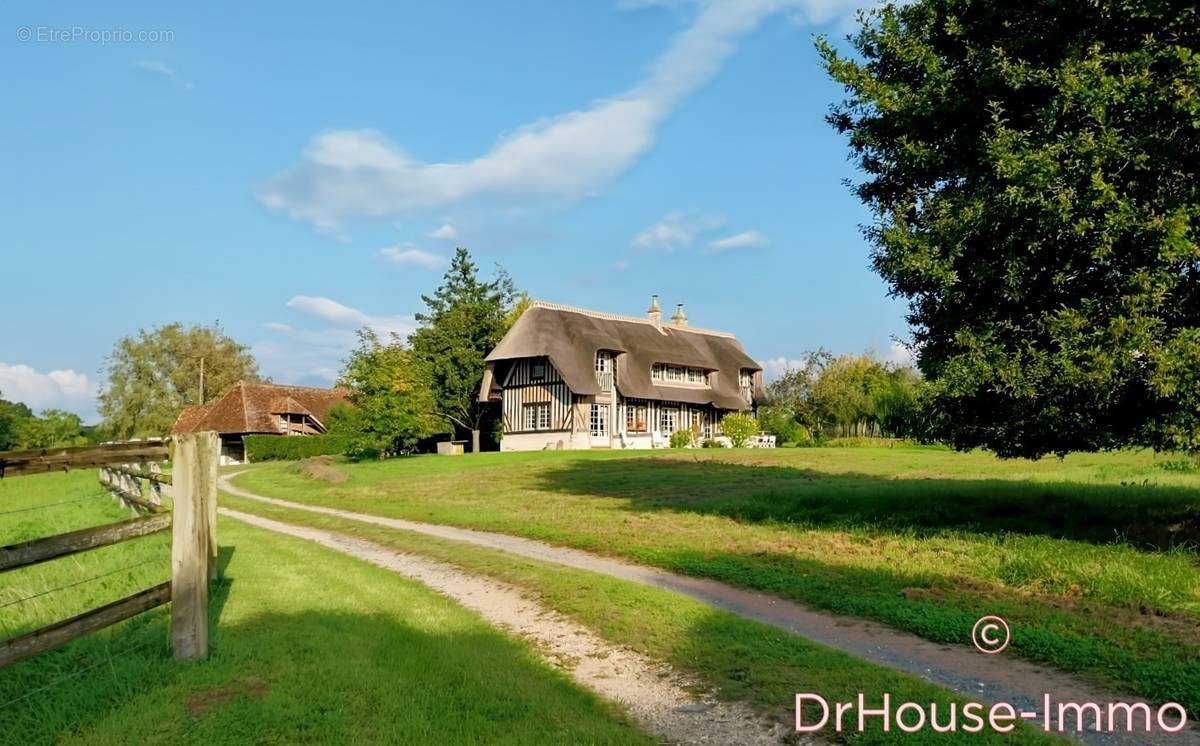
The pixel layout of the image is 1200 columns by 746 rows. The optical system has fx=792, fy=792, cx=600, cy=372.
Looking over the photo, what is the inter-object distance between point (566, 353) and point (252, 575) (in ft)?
121

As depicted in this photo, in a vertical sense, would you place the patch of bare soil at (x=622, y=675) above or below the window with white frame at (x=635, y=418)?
below

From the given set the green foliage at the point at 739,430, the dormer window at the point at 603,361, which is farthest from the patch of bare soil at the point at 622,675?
the green foliage at the point at 739,430

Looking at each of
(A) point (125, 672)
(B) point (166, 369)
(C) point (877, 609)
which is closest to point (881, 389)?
(C) point (877, 609)

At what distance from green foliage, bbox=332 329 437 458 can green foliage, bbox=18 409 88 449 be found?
18715 mm

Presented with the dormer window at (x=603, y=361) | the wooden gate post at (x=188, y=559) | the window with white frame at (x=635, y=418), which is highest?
the dormer window at (x=603, y=361)

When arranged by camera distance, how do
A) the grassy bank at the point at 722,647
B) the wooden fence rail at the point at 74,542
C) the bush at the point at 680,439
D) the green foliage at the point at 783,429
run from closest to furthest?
the wooden fence rail at the point at 74,542, the grassy bank at the point at 722,647, the bush at the point at 680,439, the green foliage at the point at 783,429

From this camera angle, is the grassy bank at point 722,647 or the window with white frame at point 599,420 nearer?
the grassy bank at point 722,647

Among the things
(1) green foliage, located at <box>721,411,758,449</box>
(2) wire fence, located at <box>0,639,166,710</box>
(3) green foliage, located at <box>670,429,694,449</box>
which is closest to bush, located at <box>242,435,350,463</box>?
(3) green foliage, located at <box>670,429,694,449</box>

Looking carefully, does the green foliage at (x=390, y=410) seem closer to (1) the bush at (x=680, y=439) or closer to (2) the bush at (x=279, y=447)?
(2) the bush at (x=279, y=447)

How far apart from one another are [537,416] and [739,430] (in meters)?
12.2

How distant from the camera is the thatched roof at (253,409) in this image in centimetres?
5912

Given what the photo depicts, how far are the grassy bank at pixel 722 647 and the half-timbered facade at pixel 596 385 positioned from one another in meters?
34.6

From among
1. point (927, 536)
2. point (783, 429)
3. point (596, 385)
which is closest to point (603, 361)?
point (596, 385)

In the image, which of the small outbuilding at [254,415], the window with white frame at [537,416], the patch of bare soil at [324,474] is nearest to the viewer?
the patch of bare soil at [324,474]
